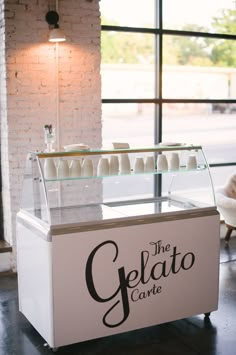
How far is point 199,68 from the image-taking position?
21.2 ft

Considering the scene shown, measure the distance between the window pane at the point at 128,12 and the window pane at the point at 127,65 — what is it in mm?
123

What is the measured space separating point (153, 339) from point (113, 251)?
0.75m

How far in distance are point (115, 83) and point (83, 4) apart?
1.03 m

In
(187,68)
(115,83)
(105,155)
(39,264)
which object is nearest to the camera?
(39,264)

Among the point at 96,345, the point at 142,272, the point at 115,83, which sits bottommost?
the point at 96,345

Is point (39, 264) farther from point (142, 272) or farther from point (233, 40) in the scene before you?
point (233, 40)

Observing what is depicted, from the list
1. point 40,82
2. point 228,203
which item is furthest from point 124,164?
point 228,203

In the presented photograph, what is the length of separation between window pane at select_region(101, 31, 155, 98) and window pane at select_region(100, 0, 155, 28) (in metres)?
0.12

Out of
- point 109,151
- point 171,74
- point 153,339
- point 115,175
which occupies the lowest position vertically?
point 153,339

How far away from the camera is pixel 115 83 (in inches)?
231

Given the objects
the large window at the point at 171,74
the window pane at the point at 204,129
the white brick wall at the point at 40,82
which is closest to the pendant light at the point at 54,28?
the white brick wall at the point at 40,82

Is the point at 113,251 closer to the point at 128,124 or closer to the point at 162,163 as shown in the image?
the point at 162,163

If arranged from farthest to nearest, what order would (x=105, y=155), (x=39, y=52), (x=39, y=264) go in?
(x=39, y=52) < (x=105, y=155) < (x=39, y=264)

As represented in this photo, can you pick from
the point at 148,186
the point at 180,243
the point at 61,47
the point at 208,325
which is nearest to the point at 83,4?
the point at 61,47
